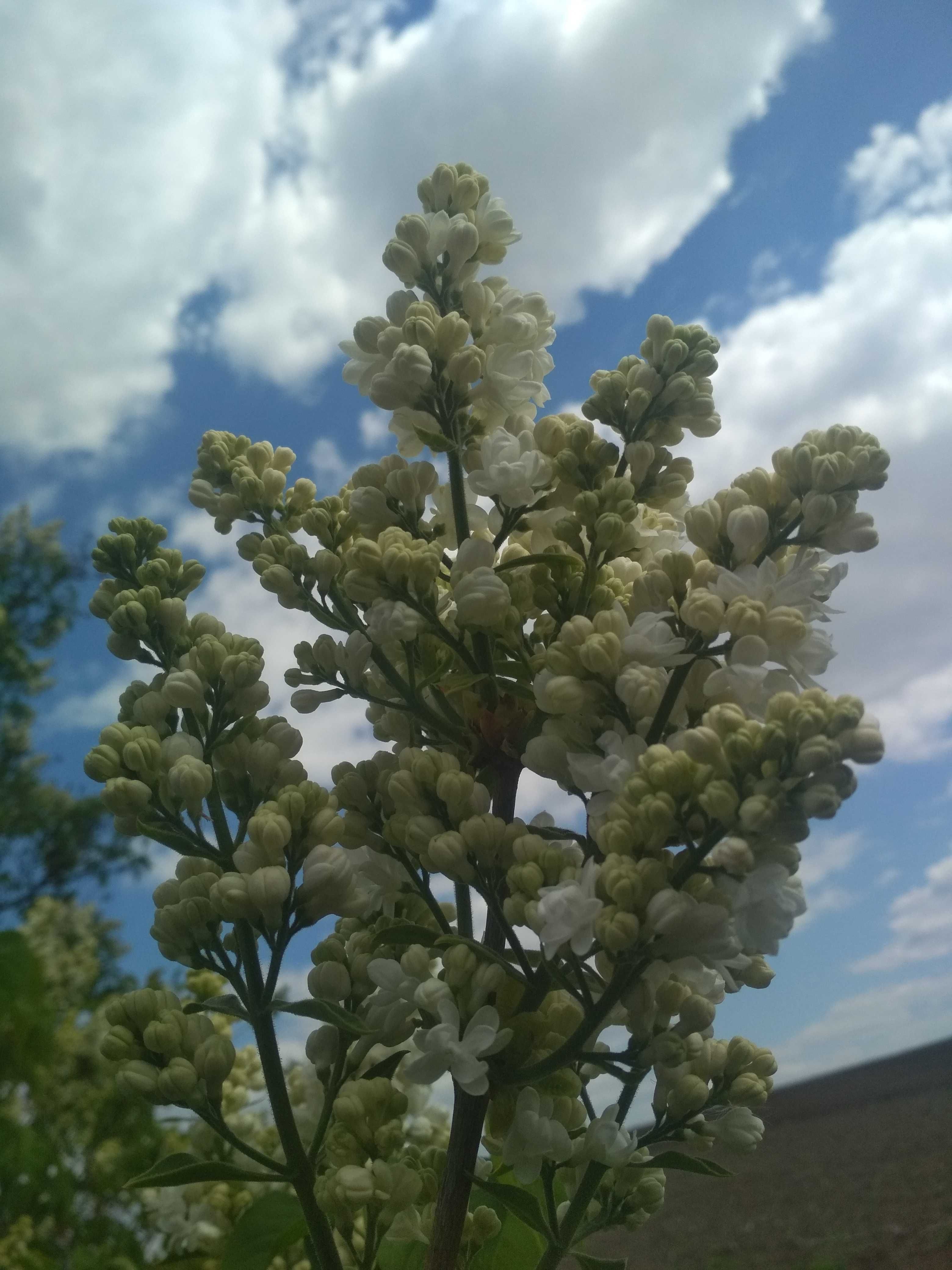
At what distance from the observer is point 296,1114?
119cm

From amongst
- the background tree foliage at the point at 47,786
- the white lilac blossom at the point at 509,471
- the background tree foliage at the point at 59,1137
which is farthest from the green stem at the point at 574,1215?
the background tree foliage at the point at 47,786

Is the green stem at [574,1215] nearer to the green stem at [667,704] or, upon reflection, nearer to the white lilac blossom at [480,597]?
the green stem at [667,704]

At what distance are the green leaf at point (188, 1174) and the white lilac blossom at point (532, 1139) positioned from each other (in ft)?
0.68

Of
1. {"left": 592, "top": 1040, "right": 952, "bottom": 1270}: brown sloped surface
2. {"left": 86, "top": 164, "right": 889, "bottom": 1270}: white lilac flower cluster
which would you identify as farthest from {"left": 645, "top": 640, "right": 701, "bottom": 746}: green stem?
{"left": 592, "top": 1040, "right": 952, "bottom": 1270}: brown sloped surface

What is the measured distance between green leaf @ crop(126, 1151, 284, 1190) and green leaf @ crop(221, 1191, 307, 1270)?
19cm

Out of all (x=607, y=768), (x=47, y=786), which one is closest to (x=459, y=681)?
(x=607, y=768)

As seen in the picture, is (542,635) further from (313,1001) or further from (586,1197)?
(586,1197)

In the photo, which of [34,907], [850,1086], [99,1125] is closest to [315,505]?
[99,1125]

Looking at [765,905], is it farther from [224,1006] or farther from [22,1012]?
[22,1012]

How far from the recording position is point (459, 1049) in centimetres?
75

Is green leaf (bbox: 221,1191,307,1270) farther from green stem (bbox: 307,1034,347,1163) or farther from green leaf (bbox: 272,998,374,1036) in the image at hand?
green leaf (bbox: 272,998,374,1036)

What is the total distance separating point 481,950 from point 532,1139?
163mm

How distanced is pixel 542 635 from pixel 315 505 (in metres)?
0.28

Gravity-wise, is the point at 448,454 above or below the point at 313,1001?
above
